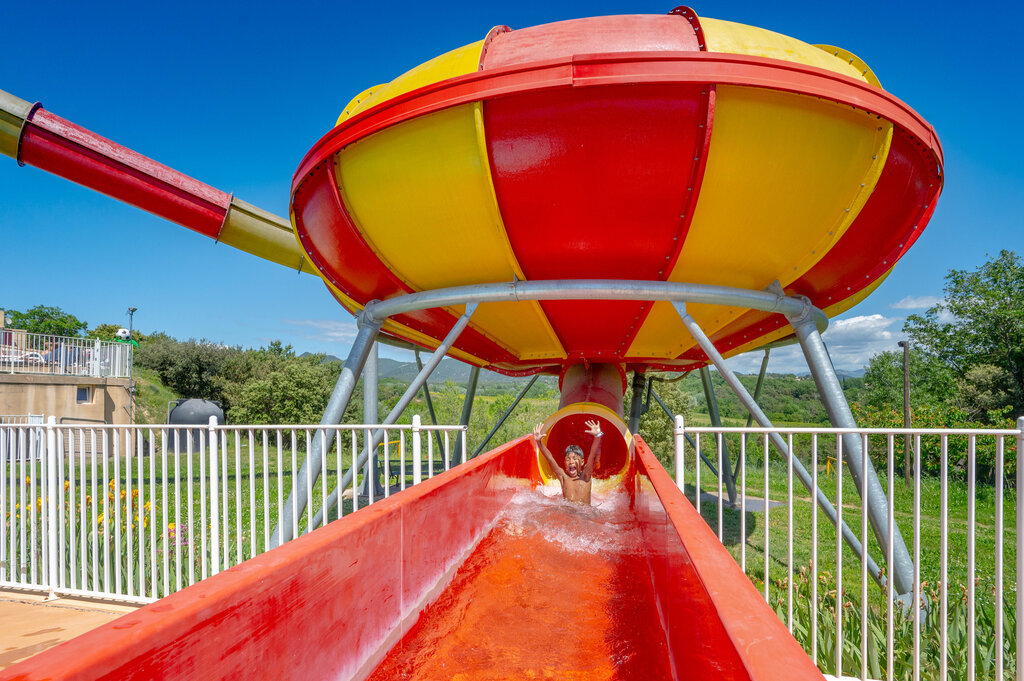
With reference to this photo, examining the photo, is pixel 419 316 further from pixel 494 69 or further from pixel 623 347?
pixel 494 69

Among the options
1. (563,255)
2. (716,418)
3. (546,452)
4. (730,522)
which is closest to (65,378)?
(546,452)

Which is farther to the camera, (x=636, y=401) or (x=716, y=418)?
(x=636, y=401)

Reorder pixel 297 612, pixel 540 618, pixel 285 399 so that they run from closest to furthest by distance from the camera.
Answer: pixel 297 612
pixel 540 618
pixel 285 399

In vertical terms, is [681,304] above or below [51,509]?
above

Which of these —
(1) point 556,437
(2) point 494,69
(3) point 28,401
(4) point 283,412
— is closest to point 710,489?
(1) point 556,437

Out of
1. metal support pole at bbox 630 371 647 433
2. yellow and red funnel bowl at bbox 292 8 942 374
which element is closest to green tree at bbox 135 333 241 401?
metal support pole at bbox 630 371 647 433

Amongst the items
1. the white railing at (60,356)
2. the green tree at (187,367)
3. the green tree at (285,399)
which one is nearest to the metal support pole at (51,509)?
the white railing at (60,356)

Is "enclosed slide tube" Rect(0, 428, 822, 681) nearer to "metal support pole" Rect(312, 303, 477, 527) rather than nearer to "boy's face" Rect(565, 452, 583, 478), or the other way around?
"metal support pole" Rect(312, 303, 477, 527)

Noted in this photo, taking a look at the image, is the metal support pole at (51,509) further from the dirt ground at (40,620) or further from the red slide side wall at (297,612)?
the red slide side wall at (297,612)

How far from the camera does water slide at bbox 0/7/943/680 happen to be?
1.67 metres

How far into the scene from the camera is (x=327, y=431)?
452 cm

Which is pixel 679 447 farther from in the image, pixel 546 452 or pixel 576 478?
pixel 546 452

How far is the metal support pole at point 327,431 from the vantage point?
14.8ft

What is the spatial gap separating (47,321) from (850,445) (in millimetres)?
73510
